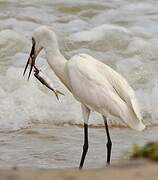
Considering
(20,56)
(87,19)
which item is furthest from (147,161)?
(87,19)

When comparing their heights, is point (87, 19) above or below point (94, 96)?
below

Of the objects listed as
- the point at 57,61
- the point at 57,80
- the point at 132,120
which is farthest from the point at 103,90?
the point at 57,80

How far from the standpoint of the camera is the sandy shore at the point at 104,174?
2.49 metres

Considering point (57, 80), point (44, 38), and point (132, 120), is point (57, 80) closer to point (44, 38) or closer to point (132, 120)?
point (44, 38)

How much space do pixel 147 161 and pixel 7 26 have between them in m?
8.79

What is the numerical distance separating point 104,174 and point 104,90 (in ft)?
10.8

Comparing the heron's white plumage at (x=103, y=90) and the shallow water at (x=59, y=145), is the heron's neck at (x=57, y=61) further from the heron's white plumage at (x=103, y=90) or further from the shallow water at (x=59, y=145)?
the shallow water at (x=59, y=145)

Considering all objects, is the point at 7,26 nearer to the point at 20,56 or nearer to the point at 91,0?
the point at 20,56

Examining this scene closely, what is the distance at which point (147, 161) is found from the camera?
259cm

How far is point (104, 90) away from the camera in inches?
228

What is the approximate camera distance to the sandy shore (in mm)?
2486

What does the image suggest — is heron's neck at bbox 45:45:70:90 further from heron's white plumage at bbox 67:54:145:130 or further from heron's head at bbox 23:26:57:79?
heron's white plumage at bbox 67:54:145:130

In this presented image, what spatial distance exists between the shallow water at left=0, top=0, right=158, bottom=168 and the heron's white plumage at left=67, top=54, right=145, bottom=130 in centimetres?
66

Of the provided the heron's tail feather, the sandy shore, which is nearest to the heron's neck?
the heron's tail feather
